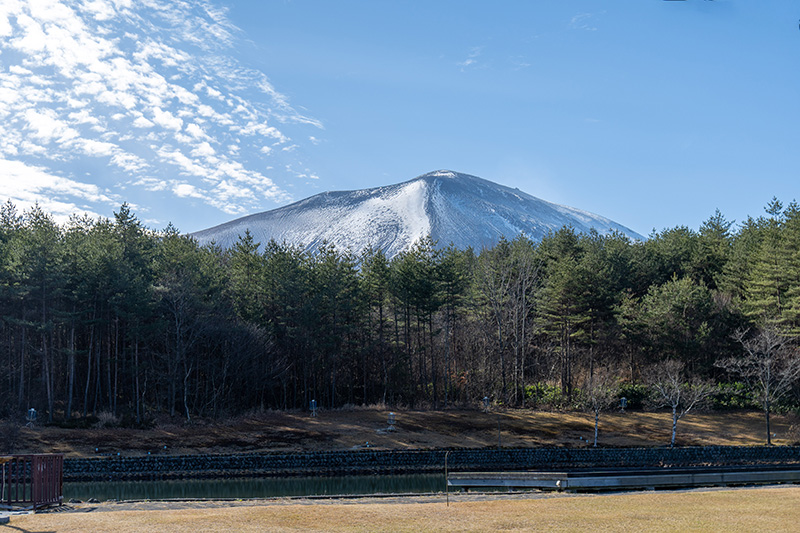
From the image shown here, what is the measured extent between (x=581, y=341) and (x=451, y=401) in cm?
1161

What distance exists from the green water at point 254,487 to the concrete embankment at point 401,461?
1.28 metres

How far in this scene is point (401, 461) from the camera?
37.4 m

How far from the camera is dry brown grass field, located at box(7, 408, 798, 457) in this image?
3856 centimetres

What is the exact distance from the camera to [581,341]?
52.9m

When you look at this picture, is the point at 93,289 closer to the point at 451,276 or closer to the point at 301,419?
the point at 301,419

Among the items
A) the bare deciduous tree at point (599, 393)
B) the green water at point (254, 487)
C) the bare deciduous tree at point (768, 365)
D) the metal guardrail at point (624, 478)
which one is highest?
the bare deciduous tree at point (768, 365)

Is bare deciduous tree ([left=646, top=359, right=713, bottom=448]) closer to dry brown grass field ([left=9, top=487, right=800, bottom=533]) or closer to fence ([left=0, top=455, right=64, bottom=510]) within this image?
dry brown grass field ([left=9, top=487, right=800, bottom=533])

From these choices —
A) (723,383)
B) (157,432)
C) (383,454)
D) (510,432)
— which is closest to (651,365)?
(723,383)

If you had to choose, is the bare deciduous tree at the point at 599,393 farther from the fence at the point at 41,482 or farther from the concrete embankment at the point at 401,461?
the fence at the point at 41,482

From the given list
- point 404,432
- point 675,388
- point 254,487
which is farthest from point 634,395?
point 254,487

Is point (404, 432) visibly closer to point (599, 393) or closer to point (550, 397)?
point (599, 393)

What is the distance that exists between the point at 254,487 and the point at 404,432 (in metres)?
14.5

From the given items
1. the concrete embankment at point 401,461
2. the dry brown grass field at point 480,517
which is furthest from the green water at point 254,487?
the dry brown grass field at point 480,517

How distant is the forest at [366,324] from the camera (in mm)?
44938
